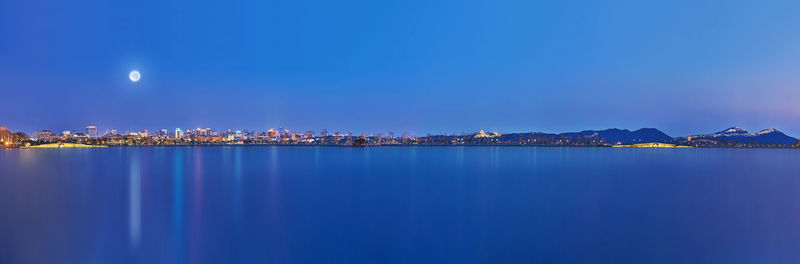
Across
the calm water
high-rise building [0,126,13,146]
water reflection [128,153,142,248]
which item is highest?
high-rise building [0,126,13,146]

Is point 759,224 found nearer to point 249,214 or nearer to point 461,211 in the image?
point 461,211

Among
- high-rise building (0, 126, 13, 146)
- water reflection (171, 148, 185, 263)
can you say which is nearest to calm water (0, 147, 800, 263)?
water reflection (171, 148, 185, 263)

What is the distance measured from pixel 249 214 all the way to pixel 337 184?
9436mm

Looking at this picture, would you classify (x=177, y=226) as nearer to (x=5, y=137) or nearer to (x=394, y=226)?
(x=394, y=226)

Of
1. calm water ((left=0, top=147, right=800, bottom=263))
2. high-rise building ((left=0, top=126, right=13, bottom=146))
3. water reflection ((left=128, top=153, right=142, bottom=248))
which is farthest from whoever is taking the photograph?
high-rise building ((left=0, top=126, right=13, bottom=146))

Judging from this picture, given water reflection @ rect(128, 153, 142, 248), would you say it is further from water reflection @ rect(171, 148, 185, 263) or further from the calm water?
water reflection @ rect(171, 148, 185, 263)

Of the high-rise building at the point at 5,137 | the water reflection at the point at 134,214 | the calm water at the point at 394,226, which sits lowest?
the calm water at the point at 394,226

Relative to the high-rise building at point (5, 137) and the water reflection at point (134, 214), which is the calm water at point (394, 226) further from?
the high-rise building at point (5, 137)

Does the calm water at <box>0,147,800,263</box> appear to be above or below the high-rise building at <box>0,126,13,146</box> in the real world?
below

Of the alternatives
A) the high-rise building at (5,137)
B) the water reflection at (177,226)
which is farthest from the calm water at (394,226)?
the high-rise building at (5,137)

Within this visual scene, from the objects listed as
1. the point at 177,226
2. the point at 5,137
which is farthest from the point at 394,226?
the point at 5,137

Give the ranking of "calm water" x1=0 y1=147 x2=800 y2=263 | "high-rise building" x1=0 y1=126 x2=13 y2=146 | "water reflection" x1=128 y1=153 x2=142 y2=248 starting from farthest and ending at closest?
1. "high-rise building" x1=0 y1=126 x2=13 y2=146
2. "water reflection" x1=128 y1=153 x2=142 y2=248
3. "calm water" x1=0 y1=147 x2=800 y2=263

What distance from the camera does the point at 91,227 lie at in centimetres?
1075

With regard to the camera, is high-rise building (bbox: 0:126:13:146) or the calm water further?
high-rise building (bbox: 0:126:13:146)
